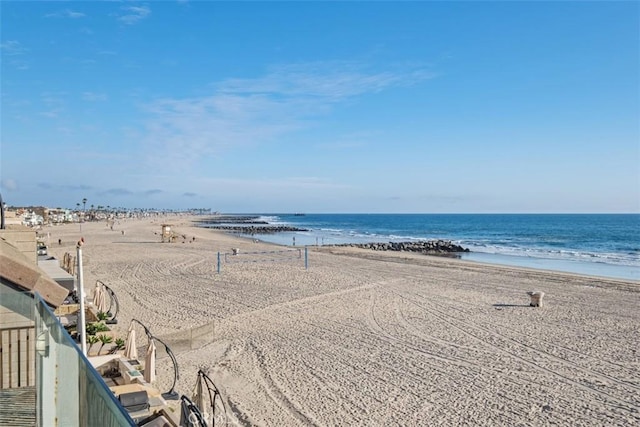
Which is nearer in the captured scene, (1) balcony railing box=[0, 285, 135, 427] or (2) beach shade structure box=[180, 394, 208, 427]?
(1) balcony railing box=[0, 285, 135, 427]

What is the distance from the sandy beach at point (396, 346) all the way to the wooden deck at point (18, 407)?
337 centimetres

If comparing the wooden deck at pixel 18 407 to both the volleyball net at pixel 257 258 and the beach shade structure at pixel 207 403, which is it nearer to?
the beach shade structure at pixel 207 403

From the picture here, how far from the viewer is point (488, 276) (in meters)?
22.0

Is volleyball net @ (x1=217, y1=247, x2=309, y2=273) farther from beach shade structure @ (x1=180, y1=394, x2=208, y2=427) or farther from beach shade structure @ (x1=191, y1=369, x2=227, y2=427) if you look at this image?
beach shade structure @ (x1=180, y1=394, x2=208, y2=427)

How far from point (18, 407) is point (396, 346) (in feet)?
25.9

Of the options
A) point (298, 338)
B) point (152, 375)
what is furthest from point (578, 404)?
point (152, 375)

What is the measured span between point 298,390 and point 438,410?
2.28m

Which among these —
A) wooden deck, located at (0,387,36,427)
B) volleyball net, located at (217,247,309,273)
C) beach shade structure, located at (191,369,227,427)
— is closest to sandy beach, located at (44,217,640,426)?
beach shade structure, located at (191,369,227,427)

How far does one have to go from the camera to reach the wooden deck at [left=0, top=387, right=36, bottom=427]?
11.7 feet

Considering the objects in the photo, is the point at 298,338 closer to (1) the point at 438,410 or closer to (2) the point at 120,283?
(1) the point at 438,410

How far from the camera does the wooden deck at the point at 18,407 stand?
358 centimetres

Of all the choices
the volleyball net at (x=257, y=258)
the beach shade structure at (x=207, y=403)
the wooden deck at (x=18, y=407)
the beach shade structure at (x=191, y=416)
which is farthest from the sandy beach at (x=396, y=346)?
the volleyball net at (x=257, y=258)

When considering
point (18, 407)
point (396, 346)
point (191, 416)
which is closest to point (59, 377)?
point (18, 407)

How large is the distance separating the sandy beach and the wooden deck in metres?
3.37
